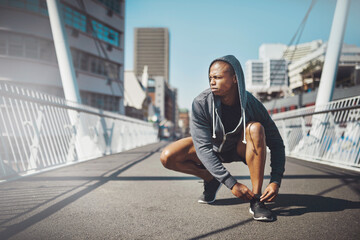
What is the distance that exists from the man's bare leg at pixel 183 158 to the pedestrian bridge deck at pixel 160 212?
13.2 inches

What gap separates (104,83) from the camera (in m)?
28.6

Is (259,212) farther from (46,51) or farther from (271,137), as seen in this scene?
(46,51)

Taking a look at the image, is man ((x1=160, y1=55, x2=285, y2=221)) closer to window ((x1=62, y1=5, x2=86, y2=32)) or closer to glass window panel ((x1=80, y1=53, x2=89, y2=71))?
window ((x1=62, y1=5, x2=86, y2=32))

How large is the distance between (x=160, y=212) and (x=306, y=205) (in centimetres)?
148

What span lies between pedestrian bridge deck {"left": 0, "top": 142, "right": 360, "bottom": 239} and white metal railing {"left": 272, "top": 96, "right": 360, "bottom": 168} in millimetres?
2374

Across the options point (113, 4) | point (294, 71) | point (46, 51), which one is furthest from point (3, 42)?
point (294, 71)

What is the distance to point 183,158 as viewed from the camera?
9.07 ft

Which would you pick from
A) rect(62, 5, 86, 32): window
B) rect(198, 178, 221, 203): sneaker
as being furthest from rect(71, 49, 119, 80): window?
rect(198, 178, 221, 203): sneaker

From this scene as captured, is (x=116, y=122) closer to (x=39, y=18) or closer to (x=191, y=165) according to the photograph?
(x=191, y=165)

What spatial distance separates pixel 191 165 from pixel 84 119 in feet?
17.4

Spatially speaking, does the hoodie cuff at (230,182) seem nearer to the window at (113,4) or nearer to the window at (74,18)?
the window at (74,18)

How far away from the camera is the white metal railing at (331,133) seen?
5824 mm

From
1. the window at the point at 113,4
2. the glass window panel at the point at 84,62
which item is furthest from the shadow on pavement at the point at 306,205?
the window at the point at 113,4

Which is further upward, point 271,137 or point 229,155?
point 271,137
